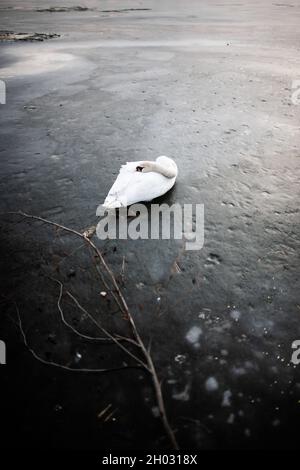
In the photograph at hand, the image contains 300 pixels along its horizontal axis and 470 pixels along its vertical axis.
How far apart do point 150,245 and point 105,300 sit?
2.32 ft

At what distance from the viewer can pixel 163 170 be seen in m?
3.21

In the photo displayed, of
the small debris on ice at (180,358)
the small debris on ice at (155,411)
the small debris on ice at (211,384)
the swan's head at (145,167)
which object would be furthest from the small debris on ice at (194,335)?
the swan's head at (145,167)

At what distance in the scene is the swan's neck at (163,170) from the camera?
3166 mm

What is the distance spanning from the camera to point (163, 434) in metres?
1.67

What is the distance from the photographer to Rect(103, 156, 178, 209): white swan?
2.99 metres

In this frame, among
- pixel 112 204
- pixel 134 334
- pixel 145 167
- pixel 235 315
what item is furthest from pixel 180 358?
pixel 145 167

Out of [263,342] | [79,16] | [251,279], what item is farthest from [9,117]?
[79,16]

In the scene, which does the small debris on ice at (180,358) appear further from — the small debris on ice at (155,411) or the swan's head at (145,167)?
the swan's head at (145,167)

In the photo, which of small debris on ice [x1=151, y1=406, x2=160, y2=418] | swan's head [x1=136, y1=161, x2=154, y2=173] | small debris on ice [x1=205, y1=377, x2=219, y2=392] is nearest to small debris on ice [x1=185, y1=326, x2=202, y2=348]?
small debris on ice [x1=205, y1=377, x2=219, y2=392]

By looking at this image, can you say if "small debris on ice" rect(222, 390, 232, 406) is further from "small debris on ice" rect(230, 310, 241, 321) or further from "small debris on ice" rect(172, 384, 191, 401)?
"small debris on ice" rect(230, 310, 241, 321)

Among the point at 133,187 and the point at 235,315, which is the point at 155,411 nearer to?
the point at 235,315

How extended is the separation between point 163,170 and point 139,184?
12.9 inches

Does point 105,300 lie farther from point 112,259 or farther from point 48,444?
point 48,444
